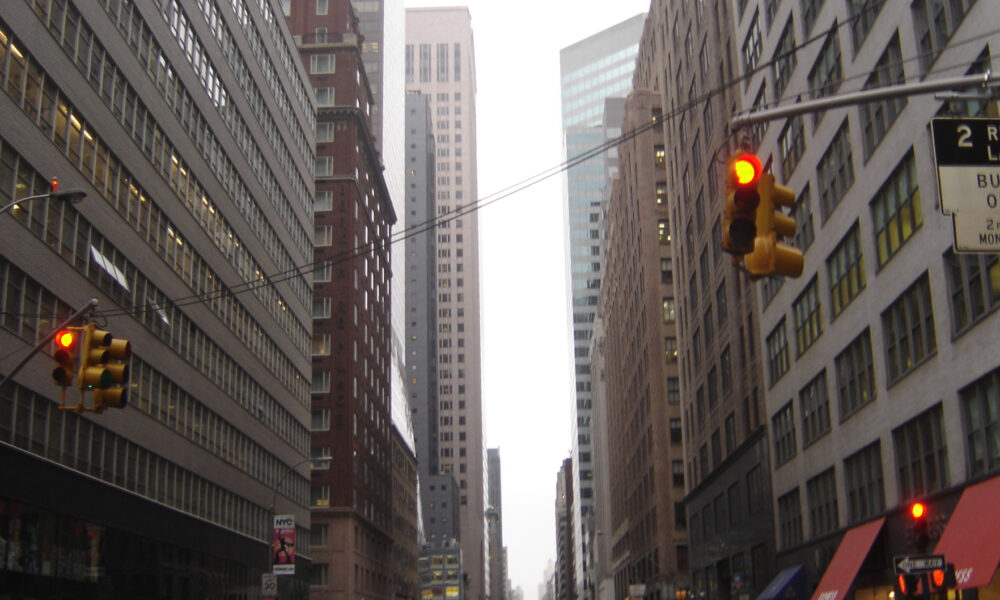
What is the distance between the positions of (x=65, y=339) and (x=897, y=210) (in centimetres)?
2475

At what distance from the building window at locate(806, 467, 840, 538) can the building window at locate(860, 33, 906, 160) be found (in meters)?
13.6

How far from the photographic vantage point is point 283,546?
162ft

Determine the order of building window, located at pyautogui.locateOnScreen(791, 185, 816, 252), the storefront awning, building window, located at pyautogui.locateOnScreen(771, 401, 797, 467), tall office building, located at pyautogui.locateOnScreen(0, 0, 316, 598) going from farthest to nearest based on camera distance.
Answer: building window, located at pyautogui.locateOnScreen(771, 401, 797, 467) < the storefront awning < building window, located at pyautogui.locateOnScreen(791, 185, 816, 252) < tall office building, located at pyautogui.locateOnScreen(0, 0, 316, 598)

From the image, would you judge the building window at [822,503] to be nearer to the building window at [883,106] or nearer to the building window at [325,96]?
the building window at [883,106]

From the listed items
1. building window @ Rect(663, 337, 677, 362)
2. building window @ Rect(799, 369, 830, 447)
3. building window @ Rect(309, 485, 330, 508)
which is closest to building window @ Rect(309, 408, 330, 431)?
building window @ Rect(309, 485, 330, 508)

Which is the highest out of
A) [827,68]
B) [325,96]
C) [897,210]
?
[325,96]

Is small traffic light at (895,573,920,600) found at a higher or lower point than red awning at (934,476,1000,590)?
lower

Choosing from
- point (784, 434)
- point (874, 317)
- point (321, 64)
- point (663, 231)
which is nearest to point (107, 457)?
point (874, 317)

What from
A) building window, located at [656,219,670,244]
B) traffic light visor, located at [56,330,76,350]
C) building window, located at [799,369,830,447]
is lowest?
traffic light visor, located at [56,330,76,350]

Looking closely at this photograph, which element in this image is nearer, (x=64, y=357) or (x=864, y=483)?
(x=64, y=357)

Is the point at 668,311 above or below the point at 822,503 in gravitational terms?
above

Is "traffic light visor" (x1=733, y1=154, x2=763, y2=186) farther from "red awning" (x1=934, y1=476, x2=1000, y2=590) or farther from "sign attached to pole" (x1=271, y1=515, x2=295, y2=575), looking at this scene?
"sign attached to pole" (x1=271, y1=515, x2=295, y2=575)

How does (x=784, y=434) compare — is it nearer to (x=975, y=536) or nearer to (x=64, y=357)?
(x=975, y=536)

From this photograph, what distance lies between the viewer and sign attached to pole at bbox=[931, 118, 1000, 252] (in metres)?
12.3
